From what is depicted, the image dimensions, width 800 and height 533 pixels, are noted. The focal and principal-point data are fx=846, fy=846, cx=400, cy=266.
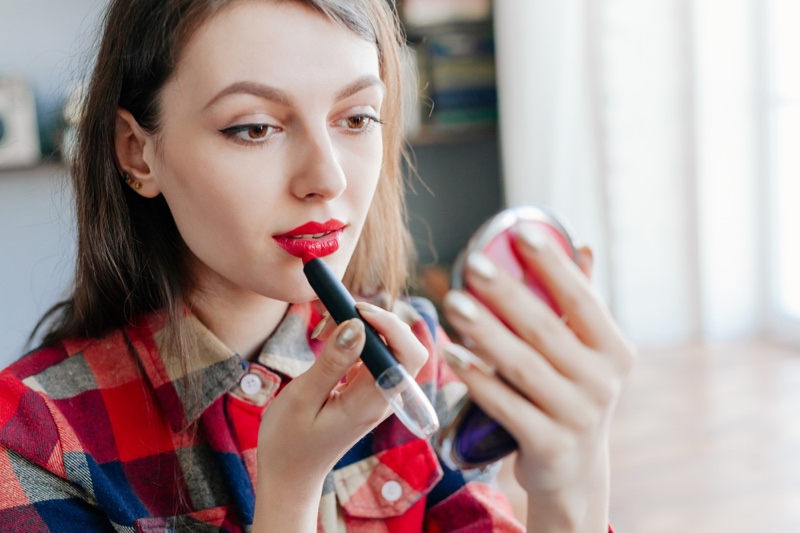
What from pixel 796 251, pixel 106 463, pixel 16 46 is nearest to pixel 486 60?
pixel 796 251

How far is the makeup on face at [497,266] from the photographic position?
51 cm

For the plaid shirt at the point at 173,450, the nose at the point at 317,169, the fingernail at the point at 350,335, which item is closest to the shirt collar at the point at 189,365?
the plaid shirt at the point at 173,450

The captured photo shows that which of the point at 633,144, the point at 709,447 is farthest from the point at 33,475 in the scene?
the point at 633,144

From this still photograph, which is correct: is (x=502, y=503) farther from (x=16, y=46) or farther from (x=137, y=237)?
(x=16, y=46)

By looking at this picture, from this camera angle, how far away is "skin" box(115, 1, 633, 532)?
0.52 metres

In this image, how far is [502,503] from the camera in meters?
0.96

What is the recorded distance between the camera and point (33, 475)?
2.51 ft

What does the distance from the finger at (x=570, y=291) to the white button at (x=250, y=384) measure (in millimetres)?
458

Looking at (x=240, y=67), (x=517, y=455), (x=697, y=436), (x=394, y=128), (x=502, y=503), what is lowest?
(x=697, y=436)

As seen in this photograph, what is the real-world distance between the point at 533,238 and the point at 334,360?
182mm

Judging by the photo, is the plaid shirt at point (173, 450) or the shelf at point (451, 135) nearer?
the plaid shirt at point (173, 450)

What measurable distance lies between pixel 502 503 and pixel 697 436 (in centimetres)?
90

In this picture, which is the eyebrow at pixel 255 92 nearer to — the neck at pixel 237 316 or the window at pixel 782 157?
the neck at pixel 237 316

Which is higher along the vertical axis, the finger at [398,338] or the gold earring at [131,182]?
the gold earring at [131,182]
